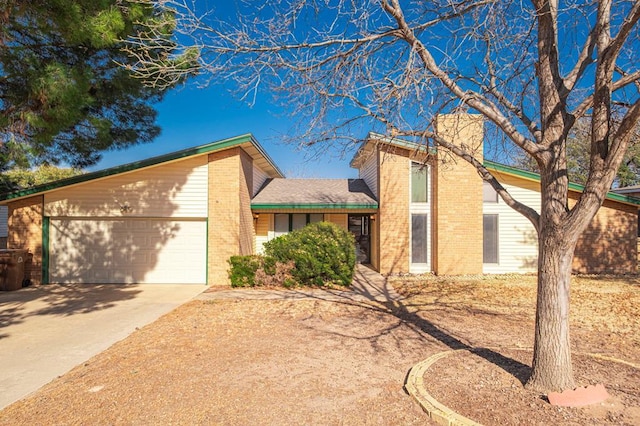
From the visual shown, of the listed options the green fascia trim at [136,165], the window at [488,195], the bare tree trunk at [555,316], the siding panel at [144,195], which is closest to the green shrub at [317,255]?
the siding panel at [144,195]

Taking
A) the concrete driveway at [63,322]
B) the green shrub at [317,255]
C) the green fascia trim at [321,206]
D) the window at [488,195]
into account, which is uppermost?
the window at [488,195]

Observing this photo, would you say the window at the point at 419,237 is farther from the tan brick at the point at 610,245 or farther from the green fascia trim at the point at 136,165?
the green fascia trim at the point at 136,165

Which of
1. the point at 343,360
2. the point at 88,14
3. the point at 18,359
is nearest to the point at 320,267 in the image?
the point at 343,360

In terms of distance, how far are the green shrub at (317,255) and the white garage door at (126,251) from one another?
8.89 feet

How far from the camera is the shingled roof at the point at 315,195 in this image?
13.6 meters

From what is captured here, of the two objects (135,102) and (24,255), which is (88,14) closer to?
(135,102)

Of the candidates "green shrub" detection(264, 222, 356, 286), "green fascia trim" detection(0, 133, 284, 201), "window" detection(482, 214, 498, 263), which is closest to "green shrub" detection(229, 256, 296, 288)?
"green shrub" detection(264, 222, 356, 286)

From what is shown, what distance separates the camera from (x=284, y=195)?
14.9m

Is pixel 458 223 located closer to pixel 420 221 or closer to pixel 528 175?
pixel 420 221

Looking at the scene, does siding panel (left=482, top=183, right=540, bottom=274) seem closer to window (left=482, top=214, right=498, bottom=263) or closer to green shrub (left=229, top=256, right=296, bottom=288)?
window (left=482, top=214, right=498, bottom=263)

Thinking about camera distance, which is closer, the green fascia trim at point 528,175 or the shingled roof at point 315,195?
the green fascia trim at point 528,175

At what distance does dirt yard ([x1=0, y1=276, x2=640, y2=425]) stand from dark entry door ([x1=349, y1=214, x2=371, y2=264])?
27.8 feet

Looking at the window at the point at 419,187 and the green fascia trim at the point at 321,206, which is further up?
the window at the point at 419,187

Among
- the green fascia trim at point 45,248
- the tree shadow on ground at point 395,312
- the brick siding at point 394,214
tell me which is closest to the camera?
the tree shadow on ground at point 395,312
